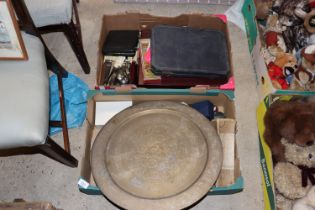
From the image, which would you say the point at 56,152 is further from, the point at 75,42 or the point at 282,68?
the point at 282,68

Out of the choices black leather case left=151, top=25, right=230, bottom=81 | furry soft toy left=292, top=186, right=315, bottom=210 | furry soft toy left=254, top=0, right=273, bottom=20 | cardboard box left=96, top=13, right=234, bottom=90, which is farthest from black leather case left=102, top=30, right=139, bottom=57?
furry soft toy left=292, top=186, right=315, bottom=210

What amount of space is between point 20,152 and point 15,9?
2.26 feet

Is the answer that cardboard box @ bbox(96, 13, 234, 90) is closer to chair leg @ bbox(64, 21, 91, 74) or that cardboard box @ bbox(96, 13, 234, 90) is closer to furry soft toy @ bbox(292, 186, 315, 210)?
chair leg @ bbox(64, 21, 91, 74)

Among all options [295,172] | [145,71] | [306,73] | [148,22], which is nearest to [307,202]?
[295,172]

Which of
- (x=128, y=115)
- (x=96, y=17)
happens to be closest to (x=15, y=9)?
(x=128, y=115)

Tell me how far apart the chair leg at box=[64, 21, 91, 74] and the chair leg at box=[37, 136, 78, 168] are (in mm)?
478

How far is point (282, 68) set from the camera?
63.7 inches

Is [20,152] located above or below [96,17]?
below

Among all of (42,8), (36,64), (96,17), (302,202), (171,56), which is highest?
(96,17)

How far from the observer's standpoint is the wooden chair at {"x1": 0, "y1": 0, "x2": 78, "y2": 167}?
1.10 metres

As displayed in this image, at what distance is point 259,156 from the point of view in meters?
1.56

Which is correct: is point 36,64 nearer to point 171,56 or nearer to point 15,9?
point 15,9

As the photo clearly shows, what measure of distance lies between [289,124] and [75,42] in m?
0.96

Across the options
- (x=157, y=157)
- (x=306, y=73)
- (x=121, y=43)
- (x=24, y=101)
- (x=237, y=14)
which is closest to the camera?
(x=24, y=101)
